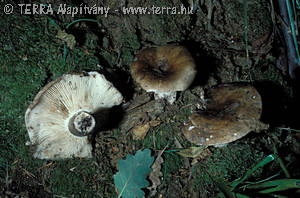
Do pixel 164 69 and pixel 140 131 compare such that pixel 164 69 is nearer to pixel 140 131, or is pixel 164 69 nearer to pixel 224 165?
pixel 140 131

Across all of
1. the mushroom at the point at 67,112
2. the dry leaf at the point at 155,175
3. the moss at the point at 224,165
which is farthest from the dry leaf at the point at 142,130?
the moss at the point at 224,165

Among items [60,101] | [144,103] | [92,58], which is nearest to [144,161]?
[144,103]

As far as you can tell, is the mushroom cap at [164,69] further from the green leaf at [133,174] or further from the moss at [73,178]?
the moss at [73,178]

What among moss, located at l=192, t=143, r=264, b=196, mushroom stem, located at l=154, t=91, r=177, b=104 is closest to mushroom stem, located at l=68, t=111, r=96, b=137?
mushroom stem, located at l=154, t=91, r=177, b=104

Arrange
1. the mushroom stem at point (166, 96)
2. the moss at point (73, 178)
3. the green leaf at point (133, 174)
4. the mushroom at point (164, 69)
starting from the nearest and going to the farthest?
1. the mushroom at point (164, 69)
2. the green leaf at point (133, 174)
3. the moss at point (73, 178)
4. the mushroom stem at point (166, 96)

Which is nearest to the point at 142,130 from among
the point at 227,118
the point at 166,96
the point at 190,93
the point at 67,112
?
the point at 166,96

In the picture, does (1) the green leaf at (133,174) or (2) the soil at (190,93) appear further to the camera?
(2) the soil at (190,93)
